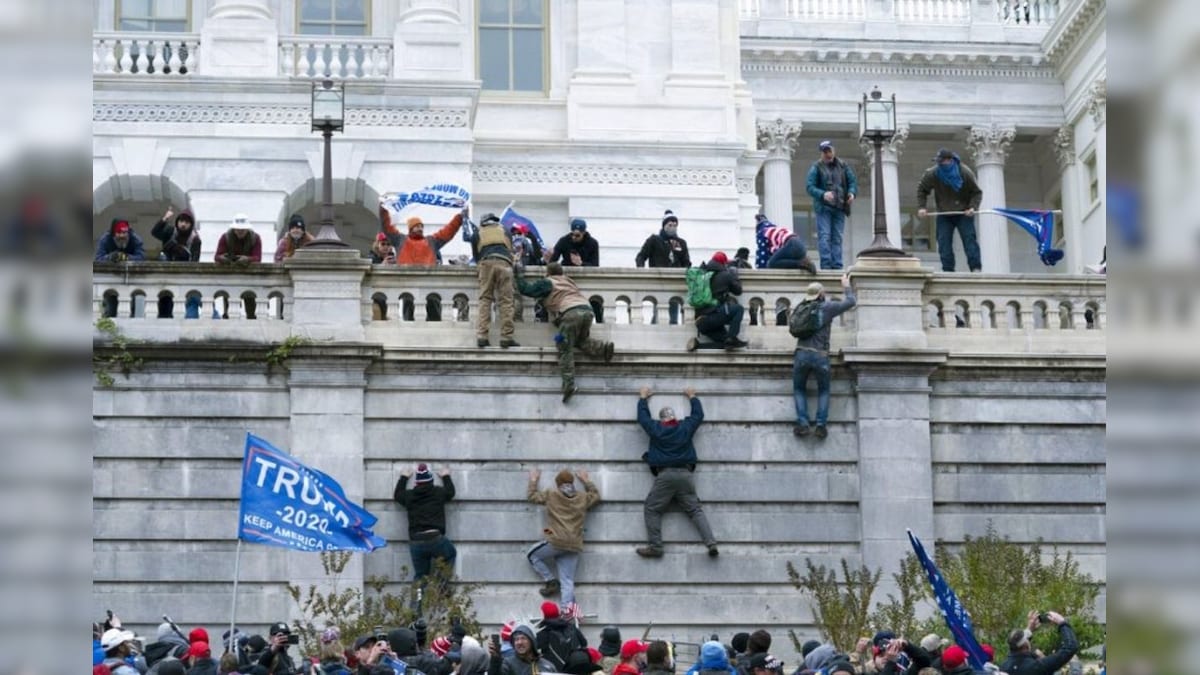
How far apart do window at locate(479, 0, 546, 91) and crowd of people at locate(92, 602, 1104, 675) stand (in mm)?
23086

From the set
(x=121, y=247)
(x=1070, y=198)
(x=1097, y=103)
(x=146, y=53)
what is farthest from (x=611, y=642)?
(x=1070, y=198)

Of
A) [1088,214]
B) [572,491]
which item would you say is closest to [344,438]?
[572,491]

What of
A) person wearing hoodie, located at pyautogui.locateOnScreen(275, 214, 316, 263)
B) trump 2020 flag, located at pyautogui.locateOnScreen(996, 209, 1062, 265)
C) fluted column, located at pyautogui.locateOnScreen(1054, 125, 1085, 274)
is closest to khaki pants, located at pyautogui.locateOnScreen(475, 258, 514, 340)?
person wearing hoodie, located at pyautogui.locateOnScreen(275, 214, 316, 263)

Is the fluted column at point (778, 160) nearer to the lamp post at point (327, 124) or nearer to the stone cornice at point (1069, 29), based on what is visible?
the stone cornice at point (1069, 29)

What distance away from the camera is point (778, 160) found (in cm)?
6022

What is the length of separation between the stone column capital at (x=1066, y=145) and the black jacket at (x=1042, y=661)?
46.1 m

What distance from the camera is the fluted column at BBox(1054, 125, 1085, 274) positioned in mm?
57281

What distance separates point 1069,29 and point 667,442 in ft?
118

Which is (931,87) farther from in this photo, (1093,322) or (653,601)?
(653,601)

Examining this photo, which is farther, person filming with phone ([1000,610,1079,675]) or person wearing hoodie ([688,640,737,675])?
person filming with phone ([1000,610,1079,675])

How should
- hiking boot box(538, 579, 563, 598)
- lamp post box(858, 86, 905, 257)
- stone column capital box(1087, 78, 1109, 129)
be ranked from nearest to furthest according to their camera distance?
hiking boot box(538, 579, 563, 598) → lamp post box(858, 86, 905, 257) → stone column capital box(1087, 78, 1109, 129)

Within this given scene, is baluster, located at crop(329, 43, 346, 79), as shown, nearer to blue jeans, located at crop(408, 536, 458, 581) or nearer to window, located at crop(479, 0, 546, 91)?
window, located at crop(479, 0, 546, 91)

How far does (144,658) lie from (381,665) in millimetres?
4435

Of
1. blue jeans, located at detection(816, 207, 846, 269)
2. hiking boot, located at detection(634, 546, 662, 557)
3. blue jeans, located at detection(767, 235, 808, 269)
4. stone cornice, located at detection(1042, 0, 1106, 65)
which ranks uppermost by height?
stone cornice, located at detection(1042, 0, 1106, 65)
